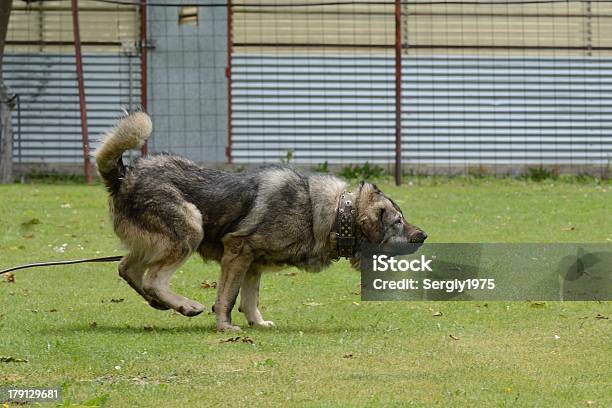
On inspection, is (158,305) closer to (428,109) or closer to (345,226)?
(345,226)

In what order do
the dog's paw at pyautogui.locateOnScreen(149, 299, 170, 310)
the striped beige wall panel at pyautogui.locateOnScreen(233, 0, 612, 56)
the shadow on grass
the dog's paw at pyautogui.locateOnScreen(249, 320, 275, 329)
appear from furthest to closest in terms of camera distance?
the striped beige wall panel at pyautogui.locateOnScreen(233, 0, 612, 56) < the dog's paw at pyautogui.locateOnScreen(249, 320, 275, 329) < the dog's paw at pyautogui.locateOnScreen(149, 299, 170, 310) < the shadow on grass

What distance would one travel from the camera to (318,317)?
9773 mm

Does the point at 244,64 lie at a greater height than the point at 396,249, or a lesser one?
greater

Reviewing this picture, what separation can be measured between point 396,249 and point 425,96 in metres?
11.9

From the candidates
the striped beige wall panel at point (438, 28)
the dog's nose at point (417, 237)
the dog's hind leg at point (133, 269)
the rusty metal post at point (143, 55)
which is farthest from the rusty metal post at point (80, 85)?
the dog's nose at point (417, 237)

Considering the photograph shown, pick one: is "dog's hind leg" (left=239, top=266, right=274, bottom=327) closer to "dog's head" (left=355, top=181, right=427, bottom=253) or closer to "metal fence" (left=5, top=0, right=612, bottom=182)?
"dog's head" (left=355, top=181, right=427, bottom=253)

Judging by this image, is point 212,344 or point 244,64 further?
point 244,64

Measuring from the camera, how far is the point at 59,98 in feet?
68.2

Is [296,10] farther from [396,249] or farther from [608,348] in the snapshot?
[608,348]

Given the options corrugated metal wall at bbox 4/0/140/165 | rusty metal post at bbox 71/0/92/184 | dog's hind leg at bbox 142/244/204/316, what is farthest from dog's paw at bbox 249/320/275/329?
corrugated metal wall at bbox 4/0/140/165

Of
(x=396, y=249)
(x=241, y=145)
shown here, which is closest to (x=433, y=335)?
(x=396, y=249)

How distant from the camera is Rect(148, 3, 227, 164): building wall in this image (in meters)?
20.4

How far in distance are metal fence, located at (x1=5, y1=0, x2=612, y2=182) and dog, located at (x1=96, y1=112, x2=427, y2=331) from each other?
11.0 metres

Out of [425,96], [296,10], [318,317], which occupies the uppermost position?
[296,10]
